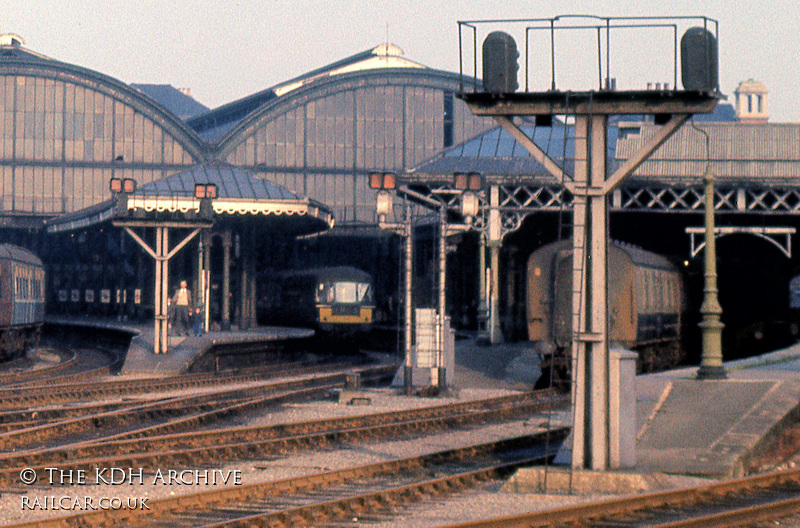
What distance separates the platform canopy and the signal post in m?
22.7

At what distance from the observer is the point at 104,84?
56594 mm

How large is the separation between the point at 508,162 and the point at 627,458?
2741 centimetres

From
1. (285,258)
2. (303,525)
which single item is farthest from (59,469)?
(285,258)

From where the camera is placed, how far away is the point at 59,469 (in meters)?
11.0

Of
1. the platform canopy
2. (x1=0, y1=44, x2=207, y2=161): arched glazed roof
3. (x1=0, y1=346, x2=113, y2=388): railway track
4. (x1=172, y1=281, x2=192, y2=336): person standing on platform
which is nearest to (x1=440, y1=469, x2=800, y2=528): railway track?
(x1=0, y1=346, x2=113, y2=388): railway track

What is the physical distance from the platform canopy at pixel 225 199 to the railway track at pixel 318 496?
21480 mm

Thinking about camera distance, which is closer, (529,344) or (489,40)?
(489,40)

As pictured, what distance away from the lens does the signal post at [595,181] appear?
1055cm

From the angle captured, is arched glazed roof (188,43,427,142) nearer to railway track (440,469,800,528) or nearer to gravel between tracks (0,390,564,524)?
gravel between tracks (0,390,564,524)

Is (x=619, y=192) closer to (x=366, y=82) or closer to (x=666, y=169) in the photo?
(x=666, y=169)

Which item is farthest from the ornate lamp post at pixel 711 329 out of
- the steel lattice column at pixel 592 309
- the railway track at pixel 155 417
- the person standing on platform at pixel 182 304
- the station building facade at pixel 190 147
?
the station building facade at pixel 190 147

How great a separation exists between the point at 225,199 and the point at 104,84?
2541 centimetres

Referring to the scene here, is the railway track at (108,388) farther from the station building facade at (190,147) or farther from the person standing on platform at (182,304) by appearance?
the station building facade at (190,147)

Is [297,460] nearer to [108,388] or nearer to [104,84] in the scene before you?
[108,388]
